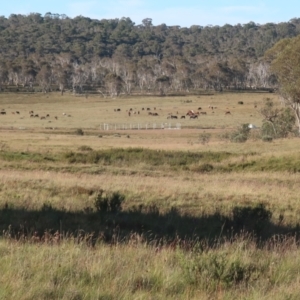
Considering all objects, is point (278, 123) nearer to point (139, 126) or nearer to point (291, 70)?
point (291, 70)

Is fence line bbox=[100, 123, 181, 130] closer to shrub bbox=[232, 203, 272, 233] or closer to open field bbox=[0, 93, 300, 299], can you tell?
open field bbox=[0, 93, 300, 299]

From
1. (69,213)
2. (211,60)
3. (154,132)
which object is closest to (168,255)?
(69,213)

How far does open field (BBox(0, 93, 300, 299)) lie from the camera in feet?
16.8

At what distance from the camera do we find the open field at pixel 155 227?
16.8ft

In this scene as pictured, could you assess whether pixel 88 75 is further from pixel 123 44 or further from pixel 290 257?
pixel 290 257

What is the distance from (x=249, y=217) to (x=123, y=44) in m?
186

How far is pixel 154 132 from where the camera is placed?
61.6 m

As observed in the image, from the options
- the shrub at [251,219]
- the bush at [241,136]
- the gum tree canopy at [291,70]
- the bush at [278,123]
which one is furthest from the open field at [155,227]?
the bush at [278,123]

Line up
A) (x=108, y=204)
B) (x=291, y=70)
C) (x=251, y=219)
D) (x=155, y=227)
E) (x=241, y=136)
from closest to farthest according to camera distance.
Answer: (x=155, y=227)
(x=251, y=219)
(x=108, y=204)
(x=241, y=136)
(x=291, y=70)

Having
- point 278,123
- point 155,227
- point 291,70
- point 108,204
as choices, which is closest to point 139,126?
point 278,123

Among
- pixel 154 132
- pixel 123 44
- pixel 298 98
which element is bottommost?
pixel 154 132

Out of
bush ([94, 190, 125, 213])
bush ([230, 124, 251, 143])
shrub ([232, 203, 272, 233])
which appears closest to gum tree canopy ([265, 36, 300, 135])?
bush ([230, 124, 251, 143])

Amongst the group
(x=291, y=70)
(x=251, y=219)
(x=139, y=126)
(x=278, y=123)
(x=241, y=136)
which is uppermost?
(x=291, y=70)

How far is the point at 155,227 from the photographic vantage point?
427 inches
